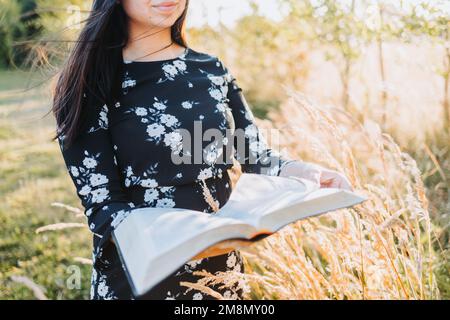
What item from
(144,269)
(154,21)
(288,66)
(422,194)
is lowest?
(288,66)

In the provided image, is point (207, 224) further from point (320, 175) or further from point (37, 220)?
point (37, 220)

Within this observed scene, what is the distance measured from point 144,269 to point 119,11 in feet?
3.07

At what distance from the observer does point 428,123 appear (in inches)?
154

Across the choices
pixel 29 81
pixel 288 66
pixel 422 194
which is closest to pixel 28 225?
pixel 29 81

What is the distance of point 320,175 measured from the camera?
1.48 m

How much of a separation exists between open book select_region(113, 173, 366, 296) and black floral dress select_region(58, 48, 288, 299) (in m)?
0.27

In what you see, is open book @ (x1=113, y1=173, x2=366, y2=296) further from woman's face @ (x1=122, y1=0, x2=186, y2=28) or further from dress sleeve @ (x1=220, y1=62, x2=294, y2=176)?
woman's face @ (x1=122, y1=0, x2=186, y2=28)

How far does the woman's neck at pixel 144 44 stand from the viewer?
1.65 m

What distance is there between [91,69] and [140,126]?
0.22 m

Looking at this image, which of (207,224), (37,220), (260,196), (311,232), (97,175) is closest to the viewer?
(207,224)

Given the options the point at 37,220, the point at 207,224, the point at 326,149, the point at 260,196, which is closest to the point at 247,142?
the point at 326,149

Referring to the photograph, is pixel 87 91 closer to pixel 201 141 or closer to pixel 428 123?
pixel 201 141

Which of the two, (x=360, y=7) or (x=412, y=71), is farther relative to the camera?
(x=412, y=71)

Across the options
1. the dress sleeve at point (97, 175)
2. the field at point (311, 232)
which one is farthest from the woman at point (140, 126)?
the field at point (311, 232)
